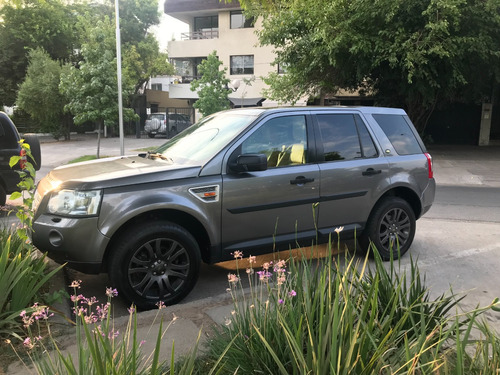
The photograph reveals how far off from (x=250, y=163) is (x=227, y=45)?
30909 mm

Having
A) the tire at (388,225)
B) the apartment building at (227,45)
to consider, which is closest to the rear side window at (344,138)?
the tire at (388,225)

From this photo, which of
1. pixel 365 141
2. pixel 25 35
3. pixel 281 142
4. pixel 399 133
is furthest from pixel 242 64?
pixel 281 142

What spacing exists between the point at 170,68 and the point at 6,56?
1285 cm

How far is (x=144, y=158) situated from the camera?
4852 millimetres

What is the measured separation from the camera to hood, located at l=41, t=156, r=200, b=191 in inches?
148

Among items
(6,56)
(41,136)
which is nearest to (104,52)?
(41,136)

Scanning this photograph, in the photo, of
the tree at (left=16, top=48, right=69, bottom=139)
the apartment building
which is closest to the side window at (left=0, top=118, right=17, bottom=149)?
the tree at (left=16, top=48, right=69, bottom=139)

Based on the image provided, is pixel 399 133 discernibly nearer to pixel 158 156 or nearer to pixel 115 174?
pixel 158 156

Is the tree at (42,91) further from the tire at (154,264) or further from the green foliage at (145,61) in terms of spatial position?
the tire at (154,264)

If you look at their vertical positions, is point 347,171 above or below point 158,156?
below

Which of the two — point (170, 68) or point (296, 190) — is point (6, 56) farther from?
point (296, 190)

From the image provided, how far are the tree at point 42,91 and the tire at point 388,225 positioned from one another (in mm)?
27032

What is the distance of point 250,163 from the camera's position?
160 inches

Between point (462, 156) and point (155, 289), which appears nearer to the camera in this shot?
point (155, 289)
